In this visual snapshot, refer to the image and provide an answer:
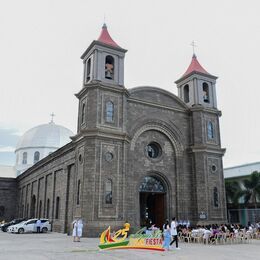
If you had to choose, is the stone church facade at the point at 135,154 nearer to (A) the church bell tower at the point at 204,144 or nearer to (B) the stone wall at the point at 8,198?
(A) the church bell tower at the point at 204,144

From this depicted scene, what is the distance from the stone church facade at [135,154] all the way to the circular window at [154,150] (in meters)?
0.10

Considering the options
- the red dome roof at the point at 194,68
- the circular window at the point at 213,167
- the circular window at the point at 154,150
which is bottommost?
the circular window at the point at 213,167

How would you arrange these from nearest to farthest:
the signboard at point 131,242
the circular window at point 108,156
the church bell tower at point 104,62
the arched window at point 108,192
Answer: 1. the signboard at point 131,242
2. the arched window at point 108,192
3. the circular window at point 108,156
4. the church bell tower at point 104,62

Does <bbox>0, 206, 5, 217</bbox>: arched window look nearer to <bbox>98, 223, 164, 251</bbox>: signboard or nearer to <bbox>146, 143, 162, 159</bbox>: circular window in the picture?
<bbox>146, 143, 162, 159</bbox>: circular window

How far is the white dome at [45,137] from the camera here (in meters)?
56.2

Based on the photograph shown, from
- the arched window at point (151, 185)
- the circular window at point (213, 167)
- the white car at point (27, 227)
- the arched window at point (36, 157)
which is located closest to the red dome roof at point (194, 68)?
the circular window at point (213, 167)

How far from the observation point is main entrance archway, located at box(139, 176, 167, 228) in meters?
28.3

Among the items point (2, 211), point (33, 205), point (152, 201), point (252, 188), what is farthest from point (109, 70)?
point (2, 211)

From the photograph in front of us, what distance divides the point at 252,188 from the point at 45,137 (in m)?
35.8

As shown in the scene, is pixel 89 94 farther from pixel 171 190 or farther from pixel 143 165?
pixel 171 190

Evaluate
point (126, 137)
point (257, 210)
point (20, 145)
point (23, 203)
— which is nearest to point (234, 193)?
point (257, 210)

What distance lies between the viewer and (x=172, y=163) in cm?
2994

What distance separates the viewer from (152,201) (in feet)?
101

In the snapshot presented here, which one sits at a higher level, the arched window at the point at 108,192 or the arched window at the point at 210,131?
the arched window at the point at 210,131
